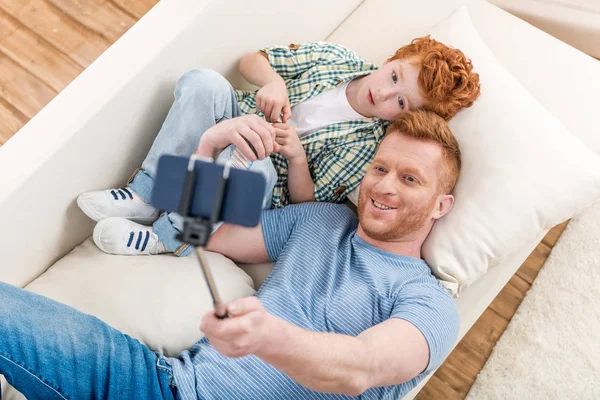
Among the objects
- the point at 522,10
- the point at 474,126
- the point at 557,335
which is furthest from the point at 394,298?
the point at 522,10

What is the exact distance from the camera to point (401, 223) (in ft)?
4.07

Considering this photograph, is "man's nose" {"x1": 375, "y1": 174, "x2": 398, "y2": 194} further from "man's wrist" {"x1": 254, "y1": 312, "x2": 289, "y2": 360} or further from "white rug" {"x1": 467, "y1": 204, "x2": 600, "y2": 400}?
"white rug" {"x1": 467, "y1": 204, "x2": 600, "y2": 400}

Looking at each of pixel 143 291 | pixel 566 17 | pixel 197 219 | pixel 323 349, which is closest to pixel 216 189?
pixel 197 219

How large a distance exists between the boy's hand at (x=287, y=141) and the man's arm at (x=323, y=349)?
47 centimetres

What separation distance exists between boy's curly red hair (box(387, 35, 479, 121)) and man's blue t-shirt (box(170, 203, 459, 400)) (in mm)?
341

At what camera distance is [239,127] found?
1.17 m

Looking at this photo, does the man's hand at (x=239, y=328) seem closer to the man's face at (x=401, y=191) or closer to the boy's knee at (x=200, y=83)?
the man's face at (x=401, y=191)

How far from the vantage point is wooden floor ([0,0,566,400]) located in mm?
1729

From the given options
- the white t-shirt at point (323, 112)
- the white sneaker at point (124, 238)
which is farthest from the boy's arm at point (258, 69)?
the white sneaker at point (124, 238)

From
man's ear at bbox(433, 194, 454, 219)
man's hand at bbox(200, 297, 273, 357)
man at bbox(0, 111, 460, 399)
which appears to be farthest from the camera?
man's ear at bbox(433, 194, 454, 219)

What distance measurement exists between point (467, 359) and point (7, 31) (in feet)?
6.08

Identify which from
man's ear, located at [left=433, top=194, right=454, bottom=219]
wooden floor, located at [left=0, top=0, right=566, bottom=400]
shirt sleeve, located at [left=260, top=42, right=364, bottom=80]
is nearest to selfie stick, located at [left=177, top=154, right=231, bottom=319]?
man's ear, located at [left=433, top=194, right=454, bottom=219]

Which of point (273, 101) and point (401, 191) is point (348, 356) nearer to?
point (401, 191)

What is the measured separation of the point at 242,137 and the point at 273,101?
6.9 inches
